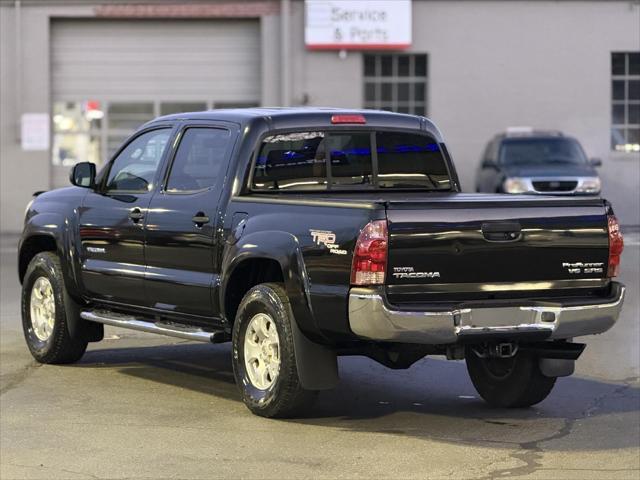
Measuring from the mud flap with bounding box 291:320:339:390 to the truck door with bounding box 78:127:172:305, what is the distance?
1.92 metres

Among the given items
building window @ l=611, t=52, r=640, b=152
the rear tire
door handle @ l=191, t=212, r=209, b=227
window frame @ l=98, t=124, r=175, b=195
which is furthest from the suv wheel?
building window @ l=611, t=52, r=640, b=152

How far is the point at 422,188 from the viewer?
9695mm

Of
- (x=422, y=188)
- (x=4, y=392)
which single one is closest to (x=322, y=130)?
(x=422, y=188)

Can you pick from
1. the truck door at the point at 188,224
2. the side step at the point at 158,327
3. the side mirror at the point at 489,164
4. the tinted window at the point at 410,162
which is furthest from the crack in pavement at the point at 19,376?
the side mirror at the point at 489,164

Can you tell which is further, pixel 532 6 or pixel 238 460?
pixel 532 6

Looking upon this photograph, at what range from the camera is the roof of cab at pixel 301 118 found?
9.21m

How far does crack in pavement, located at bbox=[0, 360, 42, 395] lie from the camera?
964cm

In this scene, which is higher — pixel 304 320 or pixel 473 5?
pixel 473 5

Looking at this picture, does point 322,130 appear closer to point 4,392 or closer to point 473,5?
point 4,392

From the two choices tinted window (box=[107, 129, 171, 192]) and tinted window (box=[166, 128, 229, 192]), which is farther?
tinted window (box=[107, 129, 171, 192])

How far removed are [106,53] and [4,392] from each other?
2142 cm

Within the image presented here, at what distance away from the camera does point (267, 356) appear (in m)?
8.51

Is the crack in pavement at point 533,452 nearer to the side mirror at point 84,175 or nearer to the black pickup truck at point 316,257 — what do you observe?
the black pickup truck at point 316,257

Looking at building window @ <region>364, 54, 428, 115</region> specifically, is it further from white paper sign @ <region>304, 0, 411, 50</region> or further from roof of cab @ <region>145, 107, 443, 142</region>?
roof of cab @ <region>145, 107, 443, 142</region>
